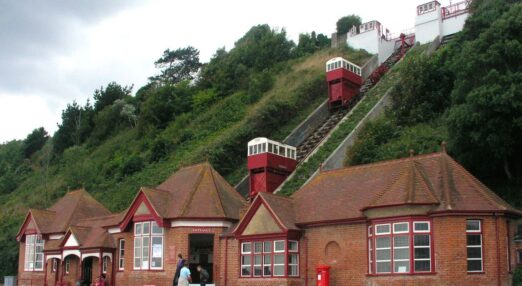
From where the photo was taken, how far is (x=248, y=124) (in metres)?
66.1

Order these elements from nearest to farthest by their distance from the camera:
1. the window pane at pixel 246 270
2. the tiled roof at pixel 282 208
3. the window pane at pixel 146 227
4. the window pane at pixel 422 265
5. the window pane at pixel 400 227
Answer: the window pane at pixel 422 265 < the window pane at pixel 400 227 < the tiled roof at pixel 282 208 < the window pane at pixel 246 270 < the window pane at pixel 146 227

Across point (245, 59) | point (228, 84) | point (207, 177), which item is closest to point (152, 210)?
point (207, 177)

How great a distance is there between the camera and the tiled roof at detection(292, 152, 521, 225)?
28.2 metres

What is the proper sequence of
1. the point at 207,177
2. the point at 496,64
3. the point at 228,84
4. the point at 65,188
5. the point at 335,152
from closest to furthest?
1. the point at 496,64
2. the point at 207,177
3. the point at 335,152
4. the point at 65,188
5. the point at 228,84

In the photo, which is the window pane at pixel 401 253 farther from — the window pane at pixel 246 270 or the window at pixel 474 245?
the window pane at pixel 246 270

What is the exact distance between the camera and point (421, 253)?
92.0 ft

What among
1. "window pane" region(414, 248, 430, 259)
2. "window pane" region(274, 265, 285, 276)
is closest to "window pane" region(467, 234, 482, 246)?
"window pane" region(414, 248, 430, 259)

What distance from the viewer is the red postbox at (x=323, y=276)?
30.8 m

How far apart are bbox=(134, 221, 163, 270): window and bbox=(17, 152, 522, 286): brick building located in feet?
0.19

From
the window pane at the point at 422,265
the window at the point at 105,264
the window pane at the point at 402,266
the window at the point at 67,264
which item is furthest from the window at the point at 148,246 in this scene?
the window pane at the point at 422,265

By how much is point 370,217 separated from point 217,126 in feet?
148

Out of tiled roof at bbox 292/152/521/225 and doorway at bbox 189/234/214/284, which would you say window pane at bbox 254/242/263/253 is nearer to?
tiled roof at bbox 292/152/521/225

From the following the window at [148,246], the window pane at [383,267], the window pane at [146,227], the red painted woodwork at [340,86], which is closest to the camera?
the window pane at [383,267]

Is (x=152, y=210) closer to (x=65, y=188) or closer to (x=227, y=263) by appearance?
(x=227, y=263)
